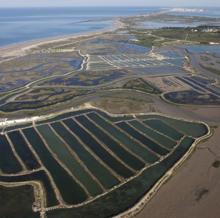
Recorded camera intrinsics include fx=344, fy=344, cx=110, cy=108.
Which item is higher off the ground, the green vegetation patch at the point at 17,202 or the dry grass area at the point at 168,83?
the green vegetation patch at the point at 17,202

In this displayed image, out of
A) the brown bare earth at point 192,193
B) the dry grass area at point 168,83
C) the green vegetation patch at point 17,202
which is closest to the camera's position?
the green vegetation patch at point 17,202

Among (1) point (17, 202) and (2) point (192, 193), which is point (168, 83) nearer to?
(2) point (192, 193)

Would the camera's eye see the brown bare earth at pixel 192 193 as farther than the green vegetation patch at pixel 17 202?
Yes

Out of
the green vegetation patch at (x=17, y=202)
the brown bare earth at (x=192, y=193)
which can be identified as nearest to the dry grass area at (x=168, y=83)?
the brown bare earth at (x=192, y=193)

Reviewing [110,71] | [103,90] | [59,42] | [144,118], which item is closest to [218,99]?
[144,118]

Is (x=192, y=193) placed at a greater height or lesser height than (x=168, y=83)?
greater

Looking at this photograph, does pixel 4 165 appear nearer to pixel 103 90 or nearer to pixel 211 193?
pixel 211 193

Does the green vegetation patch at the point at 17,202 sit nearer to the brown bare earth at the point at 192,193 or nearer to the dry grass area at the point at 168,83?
the brown bare earth at the point at 192,193

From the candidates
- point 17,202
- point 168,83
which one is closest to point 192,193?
point 17,202
